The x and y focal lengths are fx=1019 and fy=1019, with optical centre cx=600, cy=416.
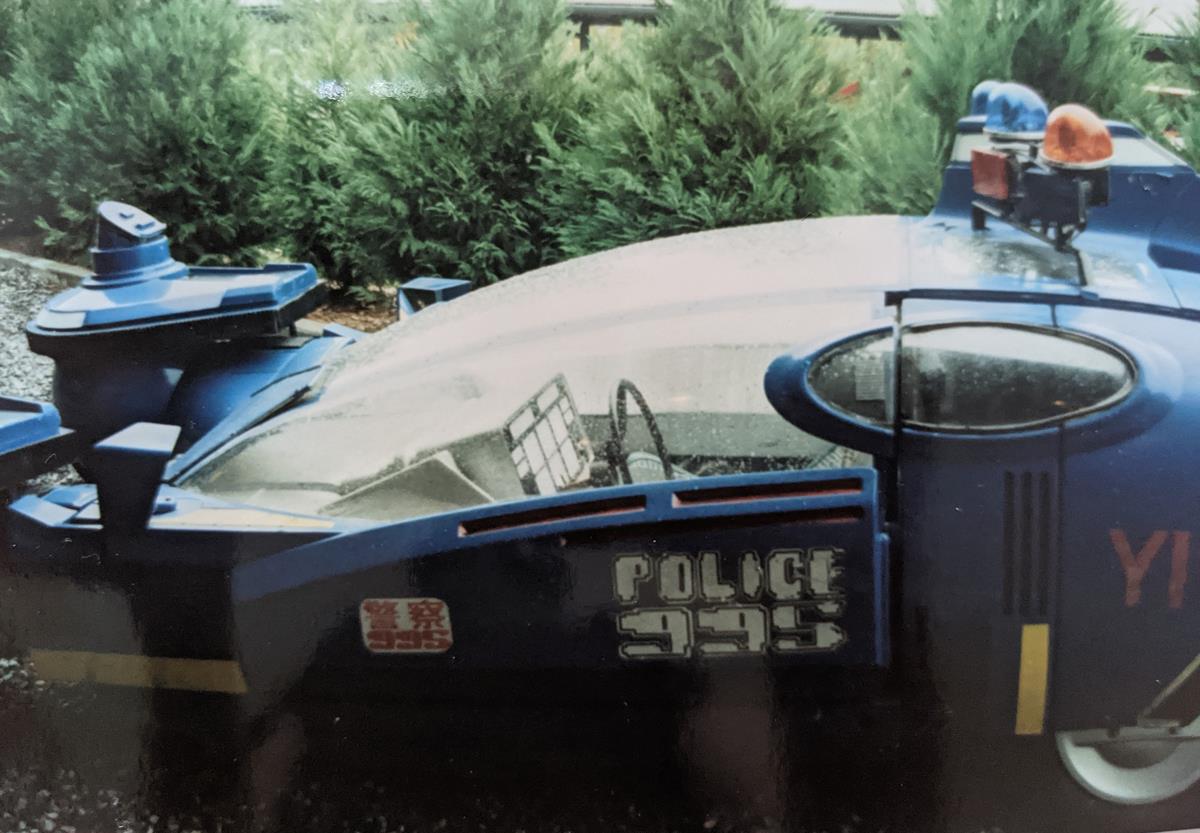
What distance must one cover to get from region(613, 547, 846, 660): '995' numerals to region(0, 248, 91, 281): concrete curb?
0.92m

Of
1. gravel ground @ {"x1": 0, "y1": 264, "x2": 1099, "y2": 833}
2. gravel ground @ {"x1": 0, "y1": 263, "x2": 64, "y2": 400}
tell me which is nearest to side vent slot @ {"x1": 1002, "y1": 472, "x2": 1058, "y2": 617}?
gravel ground @ {"x1": 0, "y1": 264, "x2": 1099, "y2": 833}

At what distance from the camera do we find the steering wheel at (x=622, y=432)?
1.24 meters

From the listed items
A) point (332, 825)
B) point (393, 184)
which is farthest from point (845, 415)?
point (332, 825)

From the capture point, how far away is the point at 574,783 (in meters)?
1.38

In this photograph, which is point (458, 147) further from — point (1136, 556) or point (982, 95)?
point (1136, 556)

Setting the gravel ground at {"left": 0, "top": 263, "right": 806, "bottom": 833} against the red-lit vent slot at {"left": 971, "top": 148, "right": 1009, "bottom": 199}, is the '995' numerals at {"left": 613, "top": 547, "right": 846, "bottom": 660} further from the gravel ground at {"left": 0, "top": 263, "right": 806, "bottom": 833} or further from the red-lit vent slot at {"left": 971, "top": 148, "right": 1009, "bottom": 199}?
the red-lit vent slot at {"left": 971, "top": 148, "right": 1009, "bottom": 199}

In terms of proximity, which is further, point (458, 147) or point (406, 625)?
point (458, 147)

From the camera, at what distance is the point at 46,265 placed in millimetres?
1515

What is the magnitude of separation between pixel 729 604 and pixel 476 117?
730mm

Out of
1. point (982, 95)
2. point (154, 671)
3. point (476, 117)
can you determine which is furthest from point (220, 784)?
point (982, 95)

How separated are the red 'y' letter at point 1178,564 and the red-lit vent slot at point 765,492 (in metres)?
0.34

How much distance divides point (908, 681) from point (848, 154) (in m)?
0.67

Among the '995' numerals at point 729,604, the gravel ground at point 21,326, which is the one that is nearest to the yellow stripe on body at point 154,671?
the gravel ground at point 21,326

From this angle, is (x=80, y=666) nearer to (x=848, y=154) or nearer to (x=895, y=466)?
(x=895, y=466)
